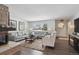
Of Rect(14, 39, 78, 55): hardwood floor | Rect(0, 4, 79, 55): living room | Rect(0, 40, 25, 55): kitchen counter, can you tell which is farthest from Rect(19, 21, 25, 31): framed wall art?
Rect(14, 39, 78, 55): hardwood floor

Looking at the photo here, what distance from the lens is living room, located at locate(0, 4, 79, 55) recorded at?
240 cm

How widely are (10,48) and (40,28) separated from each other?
85 centimetres

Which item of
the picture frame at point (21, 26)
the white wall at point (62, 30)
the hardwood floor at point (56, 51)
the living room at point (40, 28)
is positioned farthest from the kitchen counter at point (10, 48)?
the white wall at point (62, 30)

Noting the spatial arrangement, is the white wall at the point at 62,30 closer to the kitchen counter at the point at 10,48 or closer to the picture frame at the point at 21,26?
the picture frame at the point at 21,26

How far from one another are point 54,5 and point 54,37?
77cm

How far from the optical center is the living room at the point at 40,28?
240cm

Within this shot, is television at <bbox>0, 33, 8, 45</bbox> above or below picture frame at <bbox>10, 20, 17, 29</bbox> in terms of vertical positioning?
Result: below

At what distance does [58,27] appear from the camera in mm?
2568

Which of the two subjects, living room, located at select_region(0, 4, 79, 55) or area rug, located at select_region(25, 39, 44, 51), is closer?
living room, located at select_region(0, 4, 79, 55)

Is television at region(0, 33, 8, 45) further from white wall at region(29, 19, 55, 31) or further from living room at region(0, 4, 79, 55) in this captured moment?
white wall at region(29, 19, 55, 31)
